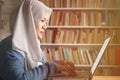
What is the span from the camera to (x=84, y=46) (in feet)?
12.5

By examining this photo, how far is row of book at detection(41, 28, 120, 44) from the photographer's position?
3.74 metres

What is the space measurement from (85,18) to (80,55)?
55 centimetres

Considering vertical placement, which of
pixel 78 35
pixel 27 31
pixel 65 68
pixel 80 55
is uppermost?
pixel 27 31

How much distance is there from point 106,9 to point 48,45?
101cm

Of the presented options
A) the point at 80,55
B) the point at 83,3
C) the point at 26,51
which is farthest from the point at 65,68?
the point at 83,3

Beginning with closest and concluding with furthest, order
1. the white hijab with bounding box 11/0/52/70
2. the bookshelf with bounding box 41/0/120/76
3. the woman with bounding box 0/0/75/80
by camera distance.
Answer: the woman with bounding box 0/0/75/80, the white hijab with bounding box 11/0/52/70, the bookshelf with bounding box 41/0/120/76

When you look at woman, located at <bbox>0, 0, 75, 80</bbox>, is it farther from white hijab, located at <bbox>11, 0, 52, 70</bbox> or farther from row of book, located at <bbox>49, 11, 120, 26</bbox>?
row of book, located at <bbox>49, 11, 120, 26</bbox>

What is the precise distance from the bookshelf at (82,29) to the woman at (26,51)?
2.02 metres

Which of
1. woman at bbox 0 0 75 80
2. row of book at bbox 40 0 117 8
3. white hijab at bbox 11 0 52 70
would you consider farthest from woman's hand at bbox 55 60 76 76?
row of book at bbox 40 0 117 8

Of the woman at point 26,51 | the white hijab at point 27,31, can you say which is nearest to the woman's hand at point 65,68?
the woman at point 26,51

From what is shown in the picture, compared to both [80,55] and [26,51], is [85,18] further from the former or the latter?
[26,51]

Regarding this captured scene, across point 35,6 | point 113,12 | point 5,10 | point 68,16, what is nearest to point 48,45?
point 68,16

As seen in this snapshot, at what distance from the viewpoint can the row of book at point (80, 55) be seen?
12.2 ft

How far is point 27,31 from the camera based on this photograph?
1611 mm
